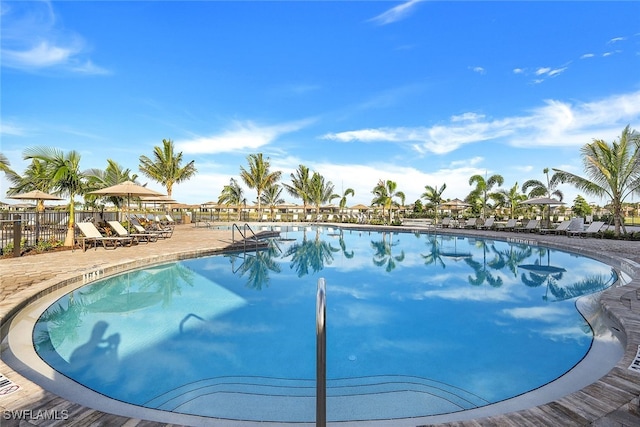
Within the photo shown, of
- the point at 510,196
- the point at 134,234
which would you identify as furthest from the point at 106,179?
the point at 510,196

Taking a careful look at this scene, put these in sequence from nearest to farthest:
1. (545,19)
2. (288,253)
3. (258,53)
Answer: (288,253) → (545,19) → (258,53)

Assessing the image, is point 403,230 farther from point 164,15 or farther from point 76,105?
point 76,105

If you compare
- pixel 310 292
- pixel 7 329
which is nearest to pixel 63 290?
pixel 7 329

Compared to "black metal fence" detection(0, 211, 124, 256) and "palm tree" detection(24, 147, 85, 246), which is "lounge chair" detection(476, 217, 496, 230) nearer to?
→ "palm tree" detection(24, 147, 85, 246)

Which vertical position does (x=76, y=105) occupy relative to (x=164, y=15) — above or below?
below

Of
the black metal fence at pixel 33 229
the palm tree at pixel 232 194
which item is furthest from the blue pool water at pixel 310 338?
the palm tree at pixel 232 194

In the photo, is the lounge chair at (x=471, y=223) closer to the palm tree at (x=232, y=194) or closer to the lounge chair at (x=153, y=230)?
the lounge chair at (x=153, y=230)

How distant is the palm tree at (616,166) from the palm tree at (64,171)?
21.5 m

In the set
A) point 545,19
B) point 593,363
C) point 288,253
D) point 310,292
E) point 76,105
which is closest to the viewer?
point 593,363

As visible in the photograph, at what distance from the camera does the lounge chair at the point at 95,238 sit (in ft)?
32.8

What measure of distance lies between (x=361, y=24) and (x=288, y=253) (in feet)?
43.5

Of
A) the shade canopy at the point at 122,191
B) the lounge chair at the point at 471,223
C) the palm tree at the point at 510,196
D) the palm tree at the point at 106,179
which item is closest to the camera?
the shade canopy at the point at 122,191

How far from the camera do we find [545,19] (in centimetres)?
1393

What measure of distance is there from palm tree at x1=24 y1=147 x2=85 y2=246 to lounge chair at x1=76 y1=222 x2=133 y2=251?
60 cm
